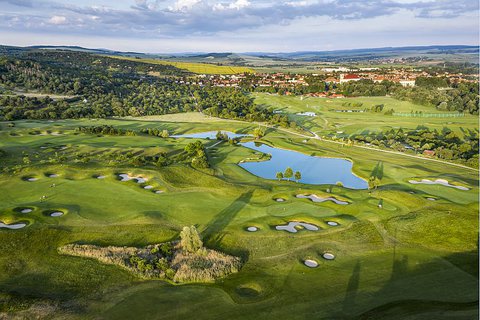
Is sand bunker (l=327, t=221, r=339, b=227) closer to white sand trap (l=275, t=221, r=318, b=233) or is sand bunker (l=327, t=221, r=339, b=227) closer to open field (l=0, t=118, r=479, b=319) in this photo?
open field (l=0, t=118, r=479, b=319)

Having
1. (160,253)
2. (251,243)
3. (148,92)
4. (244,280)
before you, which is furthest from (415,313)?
(148,92)

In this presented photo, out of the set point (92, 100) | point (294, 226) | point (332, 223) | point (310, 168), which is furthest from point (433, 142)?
point (92, 100)

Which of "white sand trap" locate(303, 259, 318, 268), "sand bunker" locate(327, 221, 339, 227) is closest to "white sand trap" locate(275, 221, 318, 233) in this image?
"sand bunker" locate(327, 221, 339, 227)

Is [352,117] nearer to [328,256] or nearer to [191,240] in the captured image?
[328,256]

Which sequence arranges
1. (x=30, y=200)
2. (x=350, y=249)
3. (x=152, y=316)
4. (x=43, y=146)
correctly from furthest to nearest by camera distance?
1. (x=43, y=146)
2. (x=30, y=200)
3. (x=350, y=249)
4. (x=152, y=316)

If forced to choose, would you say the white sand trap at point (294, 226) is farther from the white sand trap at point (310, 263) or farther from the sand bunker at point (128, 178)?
the sand bunker at point (128, 178)

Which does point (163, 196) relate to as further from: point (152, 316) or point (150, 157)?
point (152, 316)
